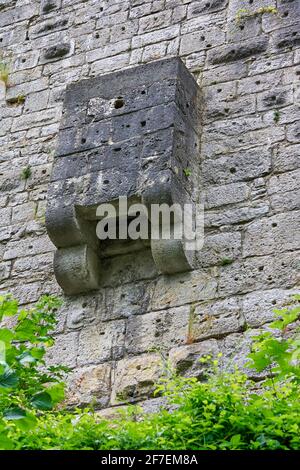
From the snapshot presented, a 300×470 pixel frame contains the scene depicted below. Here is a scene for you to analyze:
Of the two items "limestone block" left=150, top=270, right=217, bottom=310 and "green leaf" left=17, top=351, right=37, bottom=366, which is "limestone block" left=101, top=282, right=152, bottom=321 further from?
"green leaf" left=17, top=351, right=37, bottom=366

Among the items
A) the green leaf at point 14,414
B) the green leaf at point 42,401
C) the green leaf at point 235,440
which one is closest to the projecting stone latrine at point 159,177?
the green leaf at point 42,401

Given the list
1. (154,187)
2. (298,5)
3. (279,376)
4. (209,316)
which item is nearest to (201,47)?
(298,5)

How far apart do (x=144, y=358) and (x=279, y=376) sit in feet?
4.84

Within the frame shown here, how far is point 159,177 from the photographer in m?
6.56

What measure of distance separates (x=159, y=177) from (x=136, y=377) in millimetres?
1176

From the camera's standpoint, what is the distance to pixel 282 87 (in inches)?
281

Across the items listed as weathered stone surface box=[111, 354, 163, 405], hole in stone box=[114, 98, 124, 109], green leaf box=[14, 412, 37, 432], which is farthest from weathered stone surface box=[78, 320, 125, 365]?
green leaf box=[14, 412, 37, 432]

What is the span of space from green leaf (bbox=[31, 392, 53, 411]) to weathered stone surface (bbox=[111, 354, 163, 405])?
55.9 inches

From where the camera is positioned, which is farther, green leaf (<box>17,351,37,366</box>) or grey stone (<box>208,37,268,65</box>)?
grey stone (<box>208,37,268,65</box>)

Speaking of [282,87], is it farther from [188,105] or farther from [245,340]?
[245,340]

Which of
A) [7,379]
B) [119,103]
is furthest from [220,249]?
[7,379]

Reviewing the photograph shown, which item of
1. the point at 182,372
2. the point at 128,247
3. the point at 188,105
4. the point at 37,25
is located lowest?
the point at 182,372

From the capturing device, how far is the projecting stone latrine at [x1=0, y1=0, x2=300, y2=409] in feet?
20.7

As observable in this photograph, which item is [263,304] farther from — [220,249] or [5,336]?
[5,336]
